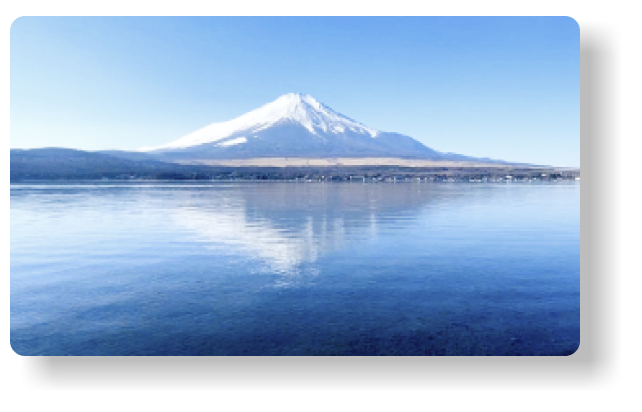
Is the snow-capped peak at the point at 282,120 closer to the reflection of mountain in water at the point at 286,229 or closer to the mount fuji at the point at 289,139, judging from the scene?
the mount fuji at the point at 289,139

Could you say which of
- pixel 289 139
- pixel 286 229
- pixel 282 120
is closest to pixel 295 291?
pixel 286 229

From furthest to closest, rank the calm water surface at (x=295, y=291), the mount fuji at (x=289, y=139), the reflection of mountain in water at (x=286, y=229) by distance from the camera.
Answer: the mount fuji at (x=289, y=139) < the reflection of mountain in water at (x=286, y=229) < the calm water surface at (x=295, y=291)

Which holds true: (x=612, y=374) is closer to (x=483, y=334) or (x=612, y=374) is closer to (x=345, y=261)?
(x=483, y=334)

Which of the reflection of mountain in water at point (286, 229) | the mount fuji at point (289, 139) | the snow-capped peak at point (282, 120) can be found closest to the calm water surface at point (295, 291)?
the reflection of mountain in water at point (286, 229)

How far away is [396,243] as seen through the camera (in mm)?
11094

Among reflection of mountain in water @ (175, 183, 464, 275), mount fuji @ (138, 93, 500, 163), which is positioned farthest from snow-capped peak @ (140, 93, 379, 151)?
reflection of mountain in water @ (175, 183, 464, 275)

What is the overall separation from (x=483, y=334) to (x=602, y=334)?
128 centimetres

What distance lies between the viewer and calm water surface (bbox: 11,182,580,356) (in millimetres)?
5078

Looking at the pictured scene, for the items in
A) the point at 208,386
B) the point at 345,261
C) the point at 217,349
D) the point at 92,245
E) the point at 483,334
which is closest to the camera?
the point at 208,386

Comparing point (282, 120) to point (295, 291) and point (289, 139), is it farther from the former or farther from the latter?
point (295, 291)

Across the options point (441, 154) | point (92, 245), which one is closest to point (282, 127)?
point (441, 154)

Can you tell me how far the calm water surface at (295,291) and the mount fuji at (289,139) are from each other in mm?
98686

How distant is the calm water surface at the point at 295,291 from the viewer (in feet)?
16.7

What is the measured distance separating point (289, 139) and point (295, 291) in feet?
401
